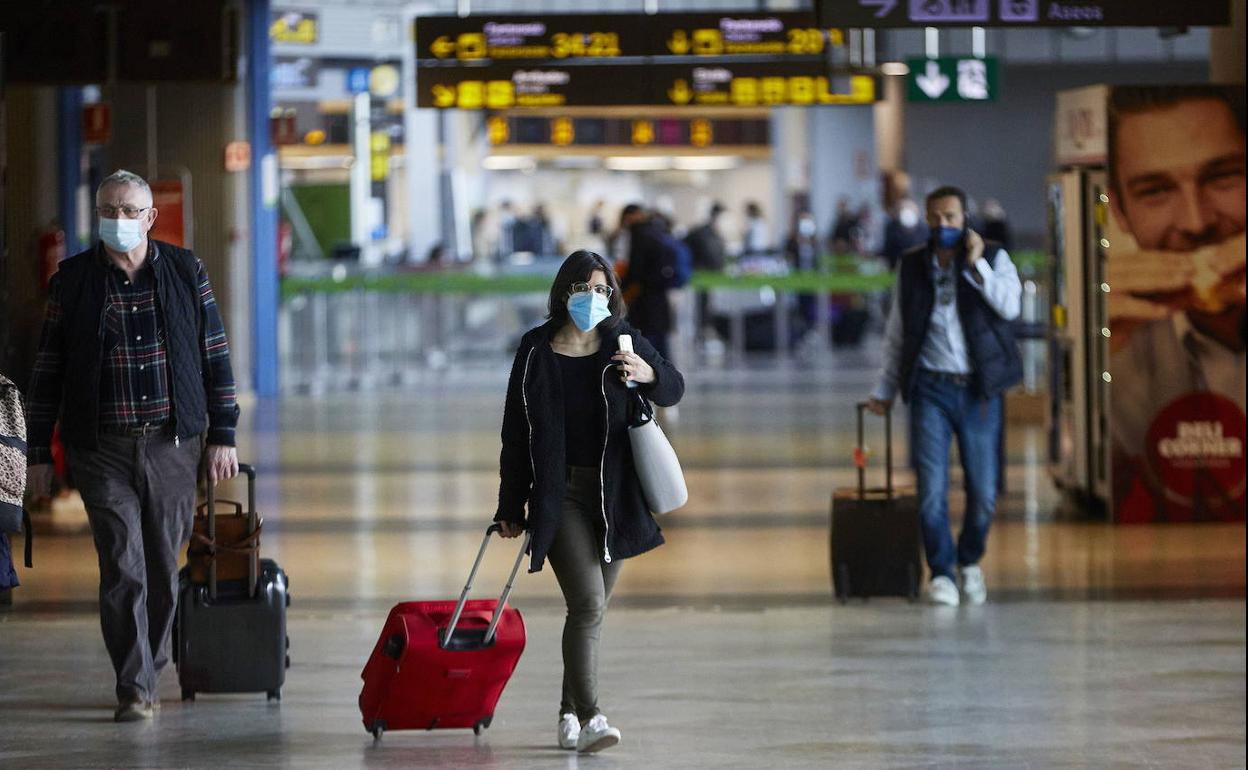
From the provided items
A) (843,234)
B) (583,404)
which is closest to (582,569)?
(583,404)

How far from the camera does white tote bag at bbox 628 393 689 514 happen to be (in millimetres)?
6164

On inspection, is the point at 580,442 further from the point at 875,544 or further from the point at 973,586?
the point at 973,586

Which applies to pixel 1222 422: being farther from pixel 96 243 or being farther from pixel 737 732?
pixel 96 243

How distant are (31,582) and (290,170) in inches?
1027

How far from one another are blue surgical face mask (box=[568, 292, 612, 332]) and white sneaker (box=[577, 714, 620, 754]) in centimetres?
122

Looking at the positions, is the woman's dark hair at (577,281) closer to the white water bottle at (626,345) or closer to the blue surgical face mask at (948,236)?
the white water bottle at (626,345)

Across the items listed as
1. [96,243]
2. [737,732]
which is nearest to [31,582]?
[96,243]

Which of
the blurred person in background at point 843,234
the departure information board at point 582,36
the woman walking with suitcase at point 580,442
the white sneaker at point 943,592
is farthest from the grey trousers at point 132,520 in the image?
the blurred person in background at point 843,234

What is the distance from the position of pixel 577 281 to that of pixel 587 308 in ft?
0.29

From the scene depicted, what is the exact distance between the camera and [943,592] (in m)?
9.27

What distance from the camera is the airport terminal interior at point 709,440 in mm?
7027

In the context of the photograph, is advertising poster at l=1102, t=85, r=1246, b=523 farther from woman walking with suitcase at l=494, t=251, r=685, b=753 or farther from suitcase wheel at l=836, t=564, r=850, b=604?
woman walking with suitcase at l=494, t=251, r=685, b=753

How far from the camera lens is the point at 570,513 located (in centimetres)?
623

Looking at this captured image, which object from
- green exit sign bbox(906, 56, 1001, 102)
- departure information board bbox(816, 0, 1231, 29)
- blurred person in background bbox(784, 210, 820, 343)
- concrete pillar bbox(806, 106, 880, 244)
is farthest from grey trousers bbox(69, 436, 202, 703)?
concrete pillar bbox(806, 106, 880, 244)
